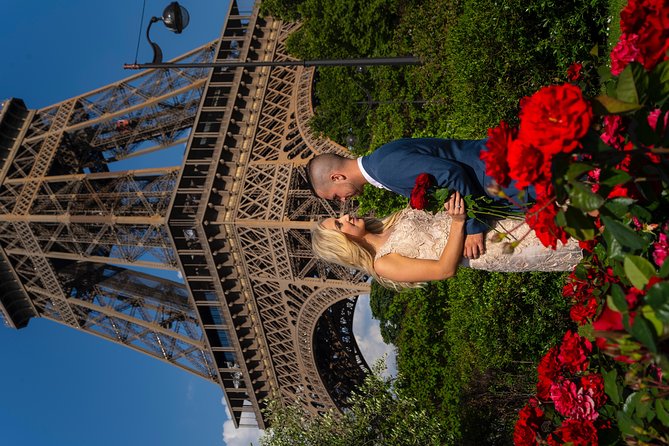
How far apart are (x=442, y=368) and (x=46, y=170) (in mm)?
18655

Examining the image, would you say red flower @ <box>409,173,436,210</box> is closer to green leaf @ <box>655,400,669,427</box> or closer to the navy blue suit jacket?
the navy blue suit jacket

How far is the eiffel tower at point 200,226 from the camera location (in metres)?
21.4

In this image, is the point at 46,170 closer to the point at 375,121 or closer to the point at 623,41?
the point at 375,121

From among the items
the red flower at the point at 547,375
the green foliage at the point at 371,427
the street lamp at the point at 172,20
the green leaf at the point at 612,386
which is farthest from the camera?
the green foliage at the point at 371,427

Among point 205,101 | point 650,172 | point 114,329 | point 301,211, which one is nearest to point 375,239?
point 650,172

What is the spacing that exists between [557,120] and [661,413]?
1.78 meters

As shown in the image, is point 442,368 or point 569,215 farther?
point 442,368

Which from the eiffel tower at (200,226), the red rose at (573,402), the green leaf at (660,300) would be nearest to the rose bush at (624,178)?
the green leaf at (660,300)

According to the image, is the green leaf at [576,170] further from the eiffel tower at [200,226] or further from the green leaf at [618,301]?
the eiffel tower at [200,226]

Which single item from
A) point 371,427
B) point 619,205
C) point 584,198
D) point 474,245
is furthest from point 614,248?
point 371,427

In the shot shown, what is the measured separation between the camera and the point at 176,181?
22516 mm

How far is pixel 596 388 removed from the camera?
4859mm

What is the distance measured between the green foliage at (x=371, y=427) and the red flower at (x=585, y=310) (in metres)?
12.2

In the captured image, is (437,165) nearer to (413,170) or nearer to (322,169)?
(413,170)
